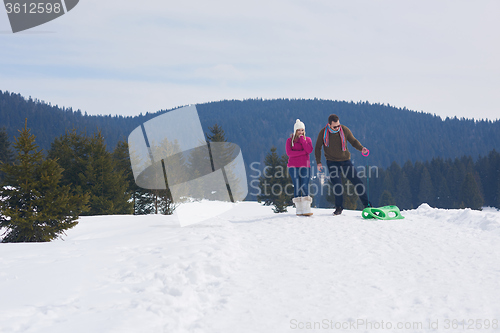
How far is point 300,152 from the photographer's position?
9.00 metres

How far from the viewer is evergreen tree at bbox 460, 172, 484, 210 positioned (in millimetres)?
73000

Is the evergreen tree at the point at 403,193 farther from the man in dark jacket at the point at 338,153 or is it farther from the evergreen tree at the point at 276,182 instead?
the man in dark jacket at the point at 338,153

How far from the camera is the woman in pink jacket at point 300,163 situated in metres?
8.95

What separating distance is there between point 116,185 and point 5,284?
25.0 metres

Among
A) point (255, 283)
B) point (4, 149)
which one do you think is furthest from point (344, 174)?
point (4, 149)

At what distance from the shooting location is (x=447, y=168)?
86.3 m

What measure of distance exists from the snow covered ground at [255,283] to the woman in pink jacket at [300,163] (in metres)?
2.24

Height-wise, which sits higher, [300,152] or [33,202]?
[300,152]

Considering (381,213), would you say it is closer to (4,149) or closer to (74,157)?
(74,157)

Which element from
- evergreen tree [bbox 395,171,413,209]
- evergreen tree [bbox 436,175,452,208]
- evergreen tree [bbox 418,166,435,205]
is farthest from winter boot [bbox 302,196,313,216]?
evergreen tree [bbox 436,175,452,208]

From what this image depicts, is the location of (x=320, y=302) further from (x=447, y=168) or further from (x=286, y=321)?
(x=447, y=168)

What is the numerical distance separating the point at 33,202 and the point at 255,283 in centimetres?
864

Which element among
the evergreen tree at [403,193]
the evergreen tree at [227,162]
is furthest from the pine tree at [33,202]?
the evergreen tree at [403,193]

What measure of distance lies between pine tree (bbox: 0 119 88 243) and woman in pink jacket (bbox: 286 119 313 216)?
21.5 ft
